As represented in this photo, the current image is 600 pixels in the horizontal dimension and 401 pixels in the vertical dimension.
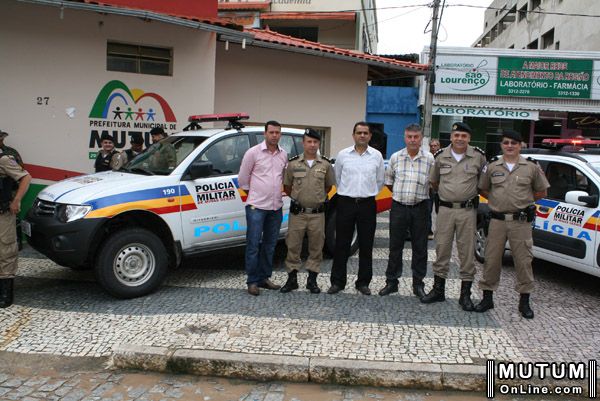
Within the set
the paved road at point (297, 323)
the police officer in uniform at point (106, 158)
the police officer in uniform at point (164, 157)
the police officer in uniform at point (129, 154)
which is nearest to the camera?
the paved road at point (297, 323)

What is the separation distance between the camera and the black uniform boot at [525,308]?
531cm

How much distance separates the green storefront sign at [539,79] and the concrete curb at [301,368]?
17.4 metres

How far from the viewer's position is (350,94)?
1262 cm

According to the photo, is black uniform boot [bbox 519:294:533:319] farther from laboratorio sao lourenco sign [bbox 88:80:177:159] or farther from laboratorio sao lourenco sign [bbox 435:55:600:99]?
laboratorio sao lourenco sign [bbox 435:55:600:99]

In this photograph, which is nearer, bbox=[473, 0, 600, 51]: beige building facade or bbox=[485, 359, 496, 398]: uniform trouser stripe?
bbox=[485, 359, 496, 398]: uniform trouser stripe

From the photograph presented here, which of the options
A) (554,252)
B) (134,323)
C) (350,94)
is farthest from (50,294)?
(350,94)

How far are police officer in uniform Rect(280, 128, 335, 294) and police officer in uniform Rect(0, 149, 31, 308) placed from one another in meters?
2.75

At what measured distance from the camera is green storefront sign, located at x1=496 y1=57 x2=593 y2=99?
756 inches

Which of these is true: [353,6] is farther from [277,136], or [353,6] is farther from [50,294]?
[50,294]

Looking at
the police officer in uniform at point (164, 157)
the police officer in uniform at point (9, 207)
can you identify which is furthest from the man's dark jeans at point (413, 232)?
the police officer in uniform at point (9, 207)

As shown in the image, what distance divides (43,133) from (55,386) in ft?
18.3

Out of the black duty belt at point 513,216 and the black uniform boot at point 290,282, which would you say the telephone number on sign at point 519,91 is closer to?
the black duty belt at point 513,216
